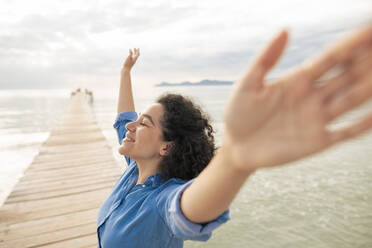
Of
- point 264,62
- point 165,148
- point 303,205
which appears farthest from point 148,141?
point 303,205

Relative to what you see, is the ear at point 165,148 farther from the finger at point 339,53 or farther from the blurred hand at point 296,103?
the finger at point 339,53

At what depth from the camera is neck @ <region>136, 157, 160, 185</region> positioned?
174 centimetres

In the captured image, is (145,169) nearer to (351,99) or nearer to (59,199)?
(351,99)

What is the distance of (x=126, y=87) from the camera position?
270cm

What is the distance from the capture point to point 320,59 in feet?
2.11

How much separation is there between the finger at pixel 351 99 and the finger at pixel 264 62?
0.18 metres

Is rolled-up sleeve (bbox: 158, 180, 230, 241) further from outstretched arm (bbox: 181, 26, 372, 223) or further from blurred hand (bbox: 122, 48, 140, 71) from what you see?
blurred hand (bbox: 122, 48, 140, 71)

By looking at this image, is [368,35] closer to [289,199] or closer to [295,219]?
[295,219]

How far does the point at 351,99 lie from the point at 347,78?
0.18 ft

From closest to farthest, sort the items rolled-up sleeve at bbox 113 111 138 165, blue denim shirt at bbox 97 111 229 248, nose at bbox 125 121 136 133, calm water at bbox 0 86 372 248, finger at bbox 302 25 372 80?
finger at bbox 302 25 372 80 → blue denim shirt at bbox 97 111 229 248 → nose at bbox 125 121 136 133 → rolled-up sleeve at bbox 113 111 138 165 → calm water at bbox 0 86 372 248

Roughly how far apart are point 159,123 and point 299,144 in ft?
3.88

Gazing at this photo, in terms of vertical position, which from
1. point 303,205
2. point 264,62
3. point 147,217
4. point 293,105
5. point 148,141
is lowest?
point 303,205

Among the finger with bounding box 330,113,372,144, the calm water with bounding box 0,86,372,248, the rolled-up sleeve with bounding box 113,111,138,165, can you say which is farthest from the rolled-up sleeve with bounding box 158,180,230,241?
the calm water with bounding box 0,86,372,248

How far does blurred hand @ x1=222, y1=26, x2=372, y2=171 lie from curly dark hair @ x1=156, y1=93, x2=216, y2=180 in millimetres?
922
